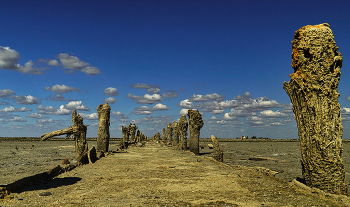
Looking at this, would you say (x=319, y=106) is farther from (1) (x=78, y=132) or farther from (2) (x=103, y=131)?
(2) (x=103, y=131)

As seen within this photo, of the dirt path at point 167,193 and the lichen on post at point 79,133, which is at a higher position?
the lichen on post at point 79,133

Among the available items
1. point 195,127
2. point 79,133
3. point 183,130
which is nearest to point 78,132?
point 79,133

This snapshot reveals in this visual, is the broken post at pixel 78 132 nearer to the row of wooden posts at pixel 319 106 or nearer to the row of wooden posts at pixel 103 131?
the row of wooden posts at pixel 103 131

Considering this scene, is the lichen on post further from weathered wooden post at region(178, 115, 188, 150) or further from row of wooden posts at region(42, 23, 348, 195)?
weathered wooden post at region(178, 115, 188, 150)

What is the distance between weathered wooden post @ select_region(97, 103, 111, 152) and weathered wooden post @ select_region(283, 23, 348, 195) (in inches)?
661

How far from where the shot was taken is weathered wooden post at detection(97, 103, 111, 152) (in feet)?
69.2

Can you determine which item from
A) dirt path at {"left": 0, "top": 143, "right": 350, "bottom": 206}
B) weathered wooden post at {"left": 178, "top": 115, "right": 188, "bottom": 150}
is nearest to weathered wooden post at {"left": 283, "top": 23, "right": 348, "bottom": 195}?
dirt path at {"left": 0, "top": 143, "right": 350, "bottom": 206}

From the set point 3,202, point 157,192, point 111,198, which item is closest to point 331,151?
point 157,192

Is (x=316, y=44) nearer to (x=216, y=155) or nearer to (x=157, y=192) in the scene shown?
(x=157, y=192)

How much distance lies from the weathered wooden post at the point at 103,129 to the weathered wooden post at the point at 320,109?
16.8m

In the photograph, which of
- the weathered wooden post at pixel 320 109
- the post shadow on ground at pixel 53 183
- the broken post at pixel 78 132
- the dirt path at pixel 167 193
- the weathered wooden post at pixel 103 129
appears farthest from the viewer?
the weathered wooden post at pixel 103 129

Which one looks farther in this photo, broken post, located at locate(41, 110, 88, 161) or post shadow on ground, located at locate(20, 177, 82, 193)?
broken post, located at locate(41, 110, 88, 161)

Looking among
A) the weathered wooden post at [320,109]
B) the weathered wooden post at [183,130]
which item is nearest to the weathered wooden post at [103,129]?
the weathered wooden post at [183,130]

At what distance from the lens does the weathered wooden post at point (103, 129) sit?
2109cm
